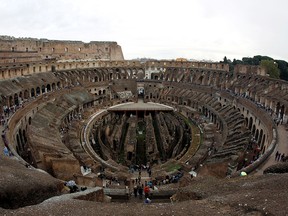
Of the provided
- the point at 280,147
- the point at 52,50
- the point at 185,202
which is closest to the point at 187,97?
the point at 280,147

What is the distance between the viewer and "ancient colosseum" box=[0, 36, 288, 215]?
37.4ft

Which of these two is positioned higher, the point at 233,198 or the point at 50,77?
the point at 50,77

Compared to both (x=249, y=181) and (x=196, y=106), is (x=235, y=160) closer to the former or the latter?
(x=249, y=181)

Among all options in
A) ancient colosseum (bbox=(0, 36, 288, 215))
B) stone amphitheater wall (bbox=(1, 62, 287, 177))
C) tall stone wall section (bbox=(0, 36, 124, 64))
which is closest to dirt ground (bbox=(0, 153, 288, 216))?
ancient colosseum (bbox=(0, 36, 288, 215))

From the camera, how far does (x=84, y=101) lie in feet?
147

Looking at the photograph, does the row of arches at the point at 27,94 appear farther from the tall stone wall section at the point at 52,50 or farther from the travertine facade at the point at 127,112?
the tall stone wall section at the point at 52,50

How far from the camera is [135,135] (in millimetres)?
33125

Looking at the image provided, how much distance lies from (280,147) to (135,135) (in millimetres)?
15940

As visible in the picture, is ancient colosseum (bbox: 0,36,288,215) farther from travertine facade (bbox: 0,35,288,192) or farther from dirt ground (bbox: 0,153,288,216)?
travertine facade (bbox: 0,35,288,192)

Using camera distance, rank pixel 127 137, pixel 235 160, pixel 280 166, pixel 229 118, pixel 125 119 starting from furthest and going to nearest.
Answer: pixel 125 119 < pixel 229 118 < pixel 127 137 < pixel 235 160 < pixel 280 166

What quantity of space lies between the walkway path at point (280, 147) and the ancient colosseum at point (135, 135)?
0.71 feet

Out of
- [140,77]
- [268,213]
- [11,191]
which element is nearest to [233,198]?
[268,213]

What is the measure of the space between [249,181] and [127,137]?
21.2 metres

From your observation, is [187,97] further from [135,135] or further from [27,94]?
[27,94]
